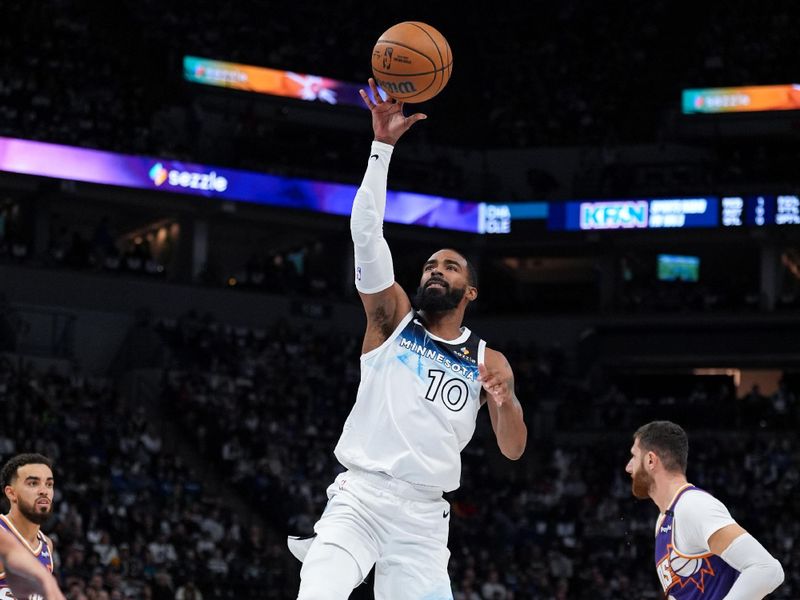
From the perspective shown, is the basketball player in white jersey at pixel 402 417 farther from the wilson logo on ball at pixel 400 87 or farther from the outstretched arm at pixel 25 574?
the outstretched arm at pixel 25 574

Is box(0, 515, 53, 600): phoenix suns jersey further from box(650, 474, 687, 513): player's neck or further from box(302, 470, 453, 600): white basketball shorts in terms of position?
box(650, 474, 687, 513): player's neck

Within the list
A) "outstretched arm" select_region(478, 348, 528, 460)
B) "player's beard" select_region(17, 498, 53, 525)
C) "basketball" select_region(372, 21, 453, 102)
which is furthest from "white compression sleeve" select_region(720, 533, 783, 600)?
"player's beard" select_region(17, 498, 53, 525)

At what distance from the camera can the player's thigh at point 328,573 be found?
6941 millimetres

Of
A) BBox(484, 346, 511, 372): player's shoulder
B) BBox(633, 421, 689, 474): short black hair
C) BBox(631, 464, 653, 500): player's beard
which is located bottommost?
BBox(631, 464, 653, 500): player's beard

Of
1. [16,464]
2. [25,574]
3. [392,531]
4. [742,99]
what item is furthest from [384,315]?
[742,99]

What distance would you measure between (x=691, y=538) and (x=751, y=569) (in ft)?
1.35

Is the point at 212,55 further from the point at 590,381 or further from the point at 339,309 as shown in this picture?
the point at 590,381

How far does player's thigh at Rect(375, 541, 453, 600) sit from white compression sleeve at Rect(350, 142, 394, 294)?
1450 millimetres

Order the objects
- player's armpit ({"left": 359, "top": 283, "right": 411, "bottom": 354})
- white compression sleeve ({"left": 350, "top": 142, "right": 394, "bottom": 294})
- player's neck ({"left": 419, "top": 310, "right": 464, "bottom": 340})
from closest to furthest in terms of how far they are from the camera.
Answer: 1. white compression sleeve ({"left": 350, "top": 142, "right": 394, "bottom": 294})
2. player's armpit ({"left": 359, "top": 283, "right": 411, "bottom": 354})
3. player's neck ({"left": 419, "top": 310, "right": 464, "bottom": 340})

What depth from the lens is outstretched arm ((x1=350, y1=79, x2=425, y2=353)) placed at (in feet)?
24.4

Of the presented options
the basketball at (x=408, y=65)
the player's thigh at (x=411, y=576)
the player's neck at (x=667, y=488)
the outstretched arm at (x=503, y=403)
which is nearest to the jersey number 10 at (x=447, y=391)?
the outstretched arm at (x=503, y=403)

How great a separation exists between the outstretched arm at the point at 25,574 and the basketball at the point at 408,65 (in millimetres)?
3991

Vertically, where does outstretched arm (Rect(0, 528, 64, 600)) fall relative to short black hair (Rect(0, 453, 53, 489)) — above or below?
below

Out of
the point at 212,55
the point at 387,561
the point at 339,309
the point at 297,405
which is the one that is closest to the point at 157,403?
the point at 297,405
